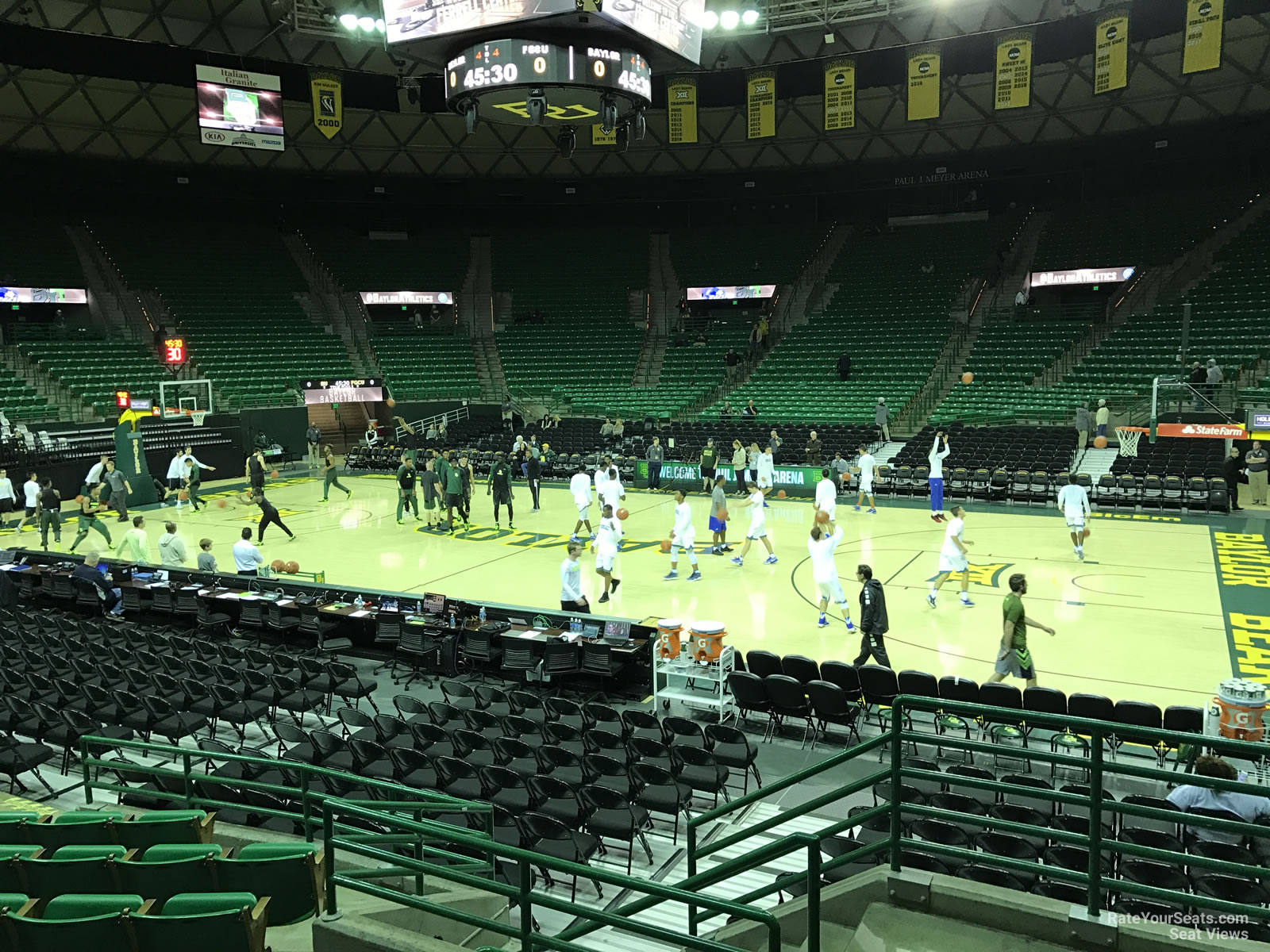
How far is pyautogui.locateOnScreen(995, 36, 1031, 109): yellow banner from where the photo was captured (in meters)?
24.9

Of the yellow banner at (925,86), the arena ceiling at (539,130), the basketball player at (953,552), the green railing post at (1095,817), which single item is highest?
the arena ceiling at (539,130)

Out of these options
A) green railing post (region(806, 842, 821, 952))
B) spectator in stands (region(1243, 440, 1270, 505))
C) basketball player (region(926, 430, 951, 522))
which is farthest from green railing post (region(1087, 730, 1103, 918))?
spectator in stands (region(1243, 440, 1270, 505))

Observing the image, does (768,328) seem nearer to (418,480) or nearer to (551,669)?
(418,480)

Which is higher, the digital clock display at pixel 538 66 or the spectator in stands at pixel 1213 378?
the digital clock display at pixel 538 66

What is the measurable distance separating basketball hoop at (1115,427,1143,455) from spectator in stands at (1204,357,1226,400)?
94.3 inches

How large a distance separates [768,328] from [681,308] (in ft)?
15.5

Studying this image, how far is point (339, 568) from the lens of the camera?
1892 cm

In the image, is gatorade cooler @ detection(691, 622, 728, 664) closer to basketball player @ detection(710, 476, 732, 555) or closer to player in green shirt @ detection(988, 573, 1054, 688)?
player in green shirt @ detection(988, 573, 1054, 688)

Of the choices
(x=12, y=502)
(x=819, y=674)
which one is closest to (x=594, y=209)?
(x=12, y=502)

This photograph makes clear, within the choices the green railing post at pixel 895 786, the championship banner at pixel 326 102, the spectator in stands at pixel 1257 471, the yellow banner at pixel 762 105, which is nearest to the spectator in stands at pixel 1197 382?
the spectator in stands at pixel 1257 471

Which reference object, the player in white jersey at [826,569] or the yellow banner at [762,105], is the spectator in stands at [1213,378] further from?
the player in white jersey at [826,569]

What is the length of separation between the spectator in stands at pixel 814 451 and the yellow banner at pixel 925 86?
9248mm

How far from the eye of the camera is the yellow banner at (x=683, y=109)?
1099 inches

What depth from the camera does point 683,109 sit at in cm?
2794
